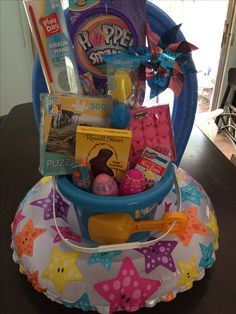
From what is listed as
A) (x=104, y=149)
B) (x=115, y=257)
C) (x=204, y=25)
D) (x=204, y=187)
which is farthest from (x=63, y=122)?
(x=204, y=25)

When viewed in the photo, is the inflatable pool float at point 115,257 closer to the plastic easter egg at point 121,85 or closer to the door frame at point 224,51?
the plastic easter egg at point 121,85

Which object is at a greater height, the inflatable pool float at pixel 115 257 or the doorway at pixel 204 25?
the doorway at pixel 204 25

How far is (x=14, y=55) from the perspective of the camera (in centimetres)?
180

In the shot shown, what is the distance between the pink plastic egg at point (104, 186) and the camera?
39cm

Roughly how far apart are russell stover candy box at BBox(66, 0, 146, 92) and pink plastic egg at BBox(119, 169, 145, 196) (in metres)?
0.17

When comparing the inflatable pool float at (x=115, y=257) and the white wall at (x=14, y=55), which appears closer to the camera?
the inflatable pool float at (x=115, y=257)

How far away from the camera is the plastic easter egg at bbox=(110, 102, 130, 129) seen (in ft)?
1.34

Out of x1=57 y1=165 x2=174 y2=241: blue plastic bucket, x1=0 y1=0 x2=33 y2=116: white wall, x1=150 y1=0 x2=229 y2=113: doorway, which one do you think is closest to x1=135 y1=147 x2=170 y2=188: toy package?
x1=57 y1=165 x2=174 y2=241: blue plastic bucket

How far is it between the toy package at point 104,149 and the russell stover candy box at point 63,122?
0.08 ft

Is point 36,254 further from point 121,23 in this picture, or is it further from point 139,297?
point 121,23

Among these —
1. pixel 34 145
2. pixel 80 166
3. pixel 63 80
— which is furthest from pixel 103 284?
pixel 34 145

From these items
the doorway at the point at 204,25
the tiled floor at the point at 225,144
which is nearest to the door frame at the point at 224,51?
the doorway at the point at 204,25

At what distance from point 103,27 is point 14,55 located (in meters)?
1.53

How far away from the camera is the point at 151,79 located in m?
0.45
